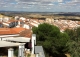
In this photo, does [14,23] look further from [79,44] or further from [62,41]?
[79,44]

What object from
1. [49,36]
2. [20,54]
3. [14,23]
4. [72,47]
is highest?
[20,54]

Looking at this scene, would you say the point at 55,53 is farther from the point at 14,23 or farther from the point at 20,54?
the point at 14,23

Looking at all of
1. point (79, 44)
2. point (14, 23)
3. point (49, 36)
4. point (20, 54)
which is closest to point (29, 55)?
point (20, 54)

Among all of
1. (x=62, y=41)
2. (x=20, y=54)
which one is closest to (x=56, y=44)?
(x=62, y=41)

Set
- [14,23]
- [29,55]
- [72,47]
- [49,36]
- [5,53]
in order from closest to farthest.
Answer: [5,53]
[29,55]
[72,47]
[49,36]
[14,23]

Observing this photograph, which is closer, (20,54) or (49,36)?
(20,54)

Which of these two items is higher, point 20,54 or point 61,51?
point 20,54

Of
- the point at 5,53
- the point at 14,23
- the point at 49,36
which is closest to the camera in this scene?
the point at 5,53
